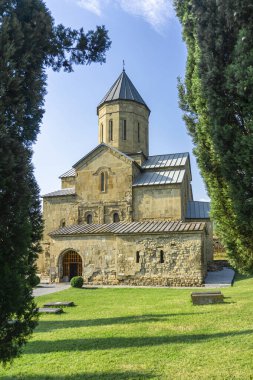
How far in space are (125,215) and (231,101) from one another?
51.8ft

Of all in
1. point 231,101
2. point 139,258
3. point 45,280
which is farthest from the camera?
point 45,280

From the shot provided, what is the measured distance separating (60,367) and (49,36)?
480cm

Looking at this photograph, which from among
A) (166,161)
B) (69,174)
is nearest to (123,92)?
(166,161)

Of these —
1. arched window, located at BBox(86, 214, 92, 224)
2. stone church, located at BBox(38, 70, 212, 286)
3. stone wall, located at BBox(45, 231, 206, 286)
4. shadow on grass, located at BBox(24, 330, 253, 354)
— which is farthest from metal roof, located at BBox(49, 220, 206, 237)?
shadow on grass, located at BBox(24, 330, 253, 354)

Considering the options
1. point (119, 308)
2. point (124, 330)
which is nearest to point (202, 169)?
point (124, 330)

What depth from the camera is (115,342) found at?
624cm

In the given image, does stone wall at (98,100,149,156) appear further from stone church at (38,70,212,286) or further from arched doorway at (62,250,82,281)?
arched doorway at (62,250,82,281)

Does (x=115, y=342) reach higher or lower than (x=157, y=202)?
lower

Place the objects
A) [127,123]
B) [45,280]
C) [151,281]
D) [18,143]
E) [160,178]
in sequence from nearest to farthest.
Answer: [18,143], [151,281], [45,280], [160,178], [127,123]

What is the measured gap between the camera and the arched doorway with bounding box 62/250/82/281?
1870cm

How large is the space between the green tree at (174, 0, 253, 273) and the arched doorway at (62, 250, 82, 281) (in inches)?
551

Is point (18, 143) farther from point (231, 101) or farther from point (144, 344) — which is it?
point (144, 344)

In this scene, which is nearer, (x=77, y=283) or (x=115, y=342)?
(x=115, y=342)

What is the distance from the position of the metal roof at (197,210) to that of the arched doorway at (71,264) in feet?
24.1
